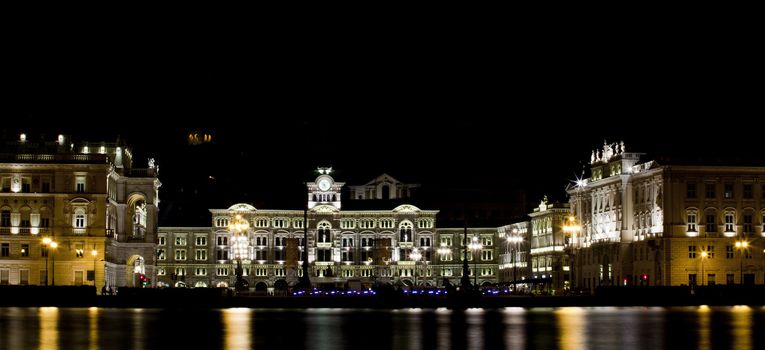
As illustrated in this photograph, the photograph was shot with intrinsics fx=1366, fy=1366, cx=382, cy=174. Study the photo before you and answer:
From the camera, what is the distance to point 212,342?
4525cm

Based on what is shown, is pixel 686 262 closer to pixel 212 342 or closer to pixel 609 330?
pixel 609 330

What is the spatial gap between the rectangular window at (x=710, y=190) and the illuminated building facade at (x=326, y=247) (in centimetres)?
6111

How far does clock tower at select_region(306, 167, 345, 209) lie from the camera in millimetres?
189000

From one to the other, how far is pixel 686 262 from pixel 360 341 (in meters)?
83.4

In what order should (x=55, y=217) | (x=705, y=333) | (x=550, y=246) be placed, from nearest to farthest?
(x=705, y=333) → (x=55, y=217) → (x=550, y=246)

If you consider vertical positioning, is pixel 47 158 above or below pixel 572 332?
above

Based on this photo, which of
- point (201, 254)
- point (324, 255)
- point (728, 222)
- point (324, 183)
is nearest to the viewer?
point (728, 222)

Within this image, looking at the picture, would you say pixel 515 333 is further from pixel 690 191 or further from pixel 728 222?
pixel 728 222

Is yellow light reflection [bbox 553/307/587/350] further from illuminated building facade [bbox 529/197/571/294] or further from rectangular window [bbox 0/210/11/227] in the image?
illuminated building facade [bbox 529/197/571/294]

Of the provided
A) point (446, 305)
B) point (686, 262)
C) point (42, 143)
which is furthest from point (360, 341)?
point (42, 143)

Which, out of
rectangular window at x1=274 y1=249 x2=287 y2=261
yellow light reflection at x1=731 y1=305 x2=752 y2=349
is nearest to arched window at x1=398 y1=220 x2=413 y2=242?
rectangular window at x1=274 y1=249 x2=287 y2=261

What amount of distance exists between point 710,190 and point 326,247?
242ft

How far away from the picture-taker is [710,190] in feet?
414

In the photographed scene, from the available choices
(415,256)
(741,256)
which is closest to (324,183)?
(415,256)
